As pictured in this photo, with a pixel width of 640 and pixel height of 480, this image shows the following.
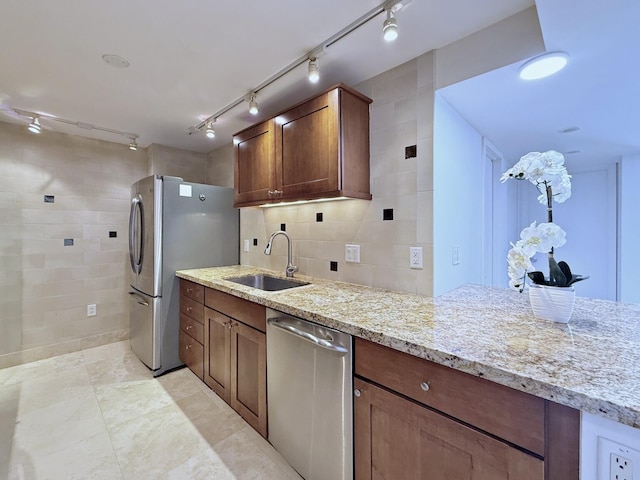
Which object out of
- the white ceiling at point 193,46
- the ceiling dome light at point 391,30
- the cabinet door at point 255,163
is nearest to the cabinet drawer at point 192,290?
the cabinet door at point 255,163

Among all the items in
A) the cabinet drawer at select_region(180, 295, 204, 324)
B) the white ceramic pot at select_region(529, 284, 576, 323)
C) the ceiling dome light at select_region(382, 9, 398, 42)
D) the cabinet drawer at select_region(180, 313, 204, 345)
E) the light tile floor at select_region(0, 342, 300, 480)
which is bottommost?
the light tile floor at select_region(0, 342, 300, 480)

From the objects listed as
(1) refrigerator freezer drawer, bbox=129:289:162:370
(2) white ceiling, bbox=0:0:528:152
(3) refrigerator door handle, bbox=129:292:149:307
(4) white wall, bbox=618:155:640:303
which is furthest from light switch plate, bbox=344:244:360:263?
(4) white wall, bbox=618:155:640:303

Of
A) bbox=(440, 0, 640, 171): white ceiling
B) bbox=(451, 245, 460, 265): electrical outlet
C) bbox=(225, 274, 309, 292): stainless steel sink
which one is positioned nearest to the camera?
bbox=(440, 0, 640, 171): white ceiling

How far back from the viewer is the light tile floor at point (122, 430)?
1545 mm

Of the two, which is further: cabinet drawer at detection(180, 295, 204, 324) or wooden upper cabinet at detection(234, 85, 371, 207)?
cabinet drawer at detection(180, 295, 204, 324)

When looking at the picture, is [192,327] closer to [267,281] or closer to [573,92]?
[267,281]

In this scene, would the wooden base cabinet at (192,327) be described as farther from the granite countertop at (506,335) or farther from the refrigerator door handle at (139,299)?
the granite countertop at (506,335)

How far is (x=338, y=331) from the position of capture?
1248 millimetres

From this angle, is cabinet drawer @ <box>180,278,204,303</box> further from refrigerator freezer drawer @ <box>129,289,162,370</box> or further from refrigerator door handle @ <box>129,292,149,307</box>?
refrigerator door handle @ <box>129,292,149,307</box>

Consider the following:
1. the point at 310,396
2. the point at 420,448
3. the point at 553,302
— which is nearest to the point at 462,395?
the point at 420,448

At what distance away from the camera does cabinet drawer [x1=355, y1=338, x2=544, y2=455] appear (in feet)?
2.58

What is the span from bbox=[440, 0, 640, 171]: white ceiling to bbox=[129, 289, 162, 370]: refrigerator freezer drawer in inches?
109

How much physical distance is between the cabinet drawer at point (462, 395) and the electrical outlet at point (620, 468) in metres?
0.13

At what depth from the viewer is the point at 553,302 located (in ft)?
3.86
